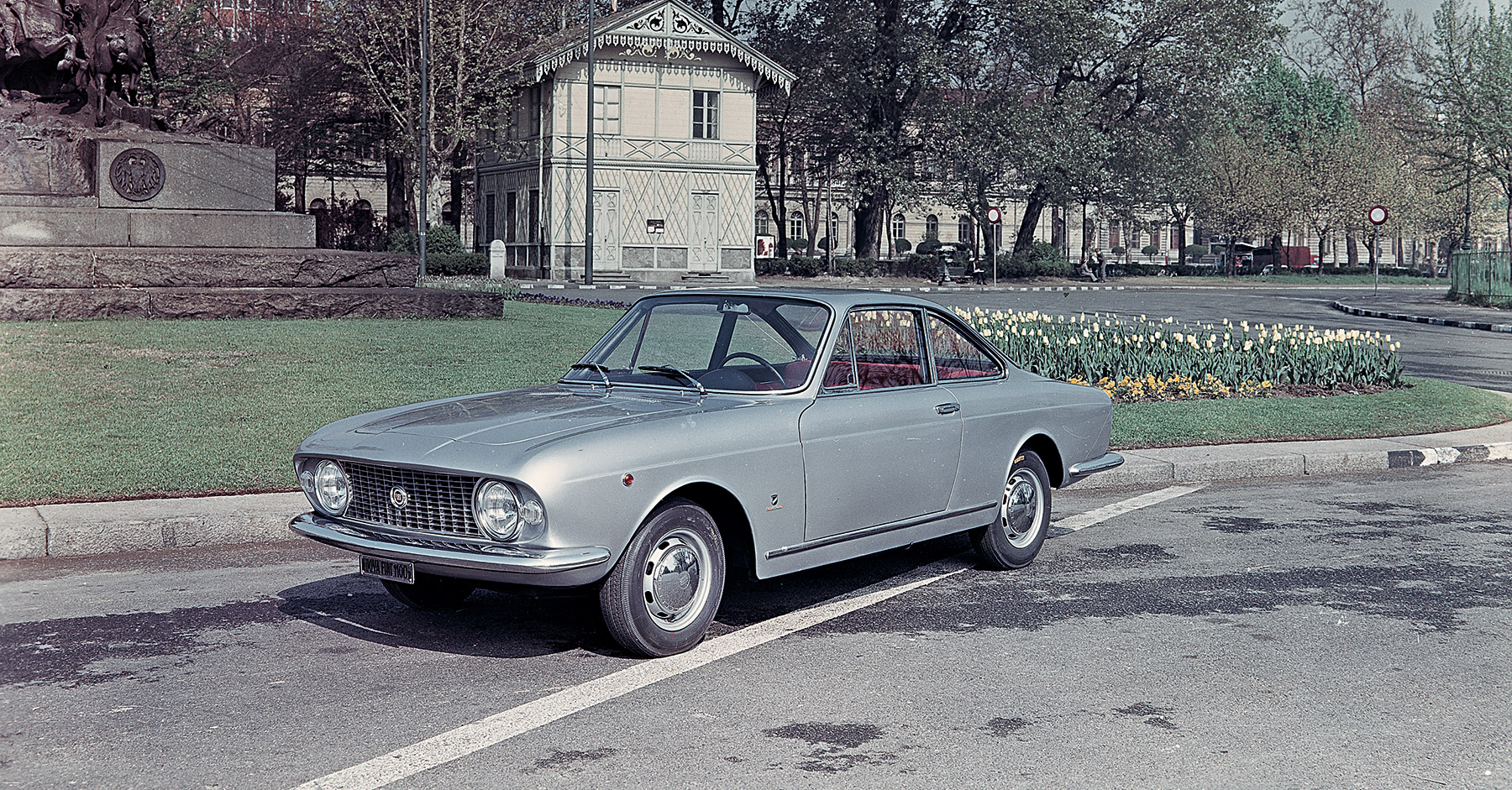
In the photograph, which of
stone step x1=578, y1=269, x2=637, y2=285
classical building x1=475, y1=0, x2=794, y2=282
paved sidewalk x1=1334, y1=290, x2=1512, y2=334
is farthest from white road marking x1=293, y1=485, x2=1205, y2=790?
classical building x1=475, y1=0, x2=794, y2=282

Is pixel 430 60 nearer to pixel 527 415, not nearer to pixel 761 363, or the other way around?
pixel 761 363

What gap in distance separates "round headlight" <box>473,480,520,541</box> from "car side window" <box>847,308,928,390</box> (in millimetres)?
2019

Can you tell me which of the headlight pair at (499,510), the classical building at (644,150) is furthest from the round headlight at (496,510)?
the classical building at (644,150)

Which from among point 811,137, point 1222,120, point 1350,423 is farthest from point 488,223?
point 1350,423

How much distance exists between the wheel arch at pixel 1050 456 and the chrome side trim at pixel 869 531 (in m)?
0.60

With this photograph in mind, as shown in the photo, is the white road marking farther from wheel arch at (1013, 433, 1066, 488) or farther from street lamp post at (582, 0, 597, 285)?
street lamp post at (582, 0, 597, 285)

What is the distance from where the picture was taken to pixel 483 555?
5.50 meters

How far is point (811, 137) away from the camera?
59.8 metres

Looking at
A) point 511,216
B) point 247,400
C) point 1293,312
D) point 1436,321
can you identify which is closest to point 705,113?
point 511,216

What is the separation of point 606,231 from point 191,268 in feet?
100

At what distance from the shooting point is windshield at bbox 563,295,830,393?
666 centimetres

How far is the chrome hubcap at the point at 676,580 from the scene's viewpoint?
581cm

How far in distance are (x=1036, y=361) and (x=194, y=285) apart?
1190 cm

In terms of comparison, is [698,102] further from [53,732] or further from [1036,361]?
[53,732]
